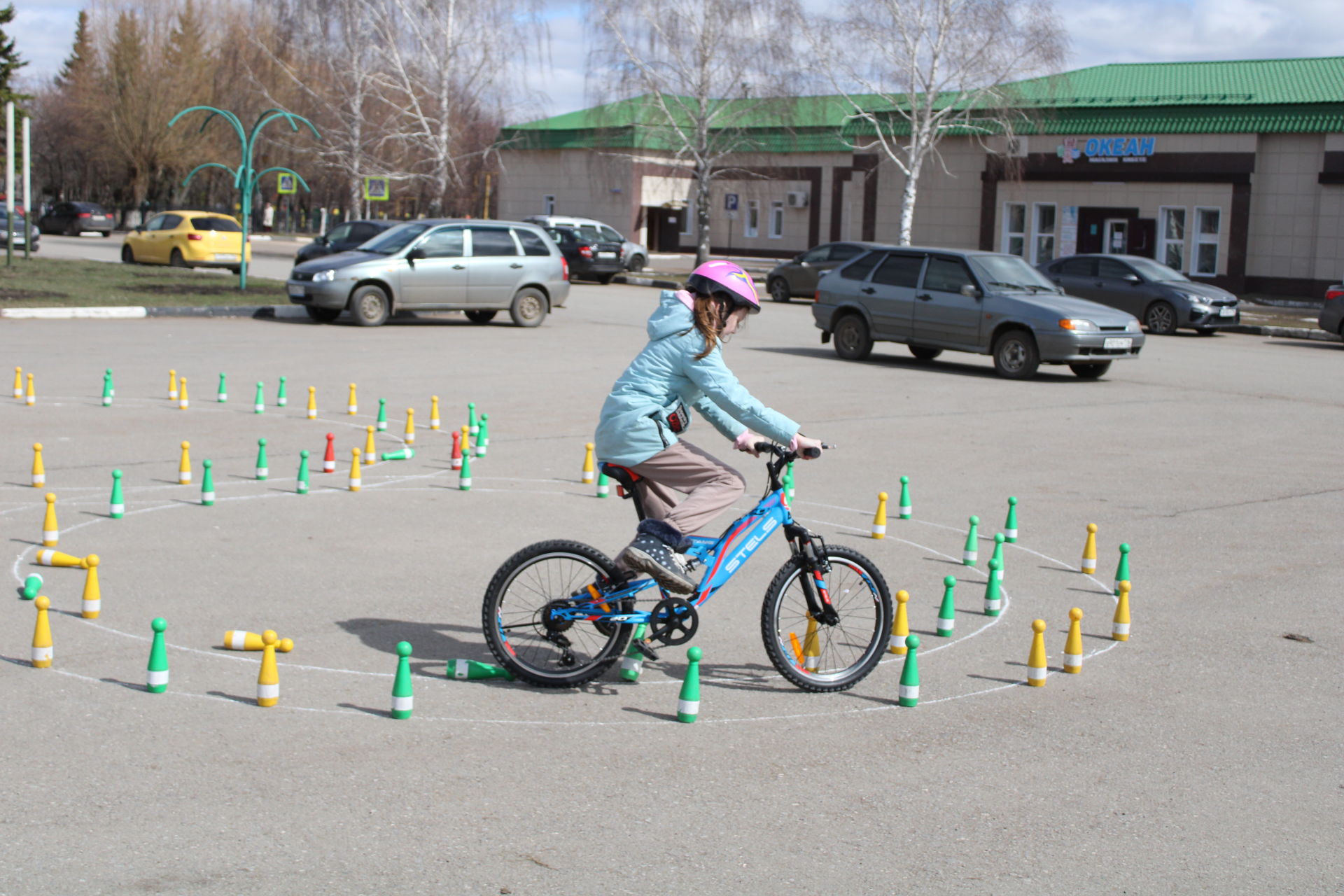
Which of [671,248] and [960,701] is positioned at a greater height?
[671,248]

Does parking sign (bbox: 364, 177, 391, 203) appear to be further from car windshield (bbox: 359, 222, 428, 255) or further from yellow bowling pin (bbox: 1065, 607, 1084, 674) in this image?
yellow bowling pin (bbox: 1065, 607, 1084, 674)

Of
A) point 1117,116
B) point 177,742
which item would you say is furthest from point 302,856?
point 1117,116

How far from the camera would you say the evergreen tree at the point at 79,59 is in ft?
239

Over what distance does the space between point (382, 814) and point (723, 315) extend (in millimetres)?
2465

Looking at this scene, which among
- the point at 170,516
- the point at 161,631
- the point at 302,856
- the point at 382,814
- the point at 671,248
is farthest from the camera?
the point at 671,248

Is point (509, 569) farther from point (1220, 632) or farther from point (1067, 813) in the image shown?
point (1220, 632)

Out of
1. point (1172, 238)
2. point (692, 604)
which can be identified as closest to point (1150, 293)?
point (1172, 238)

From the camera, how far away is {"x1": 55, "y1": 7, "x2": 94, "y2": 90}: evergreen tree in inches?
2872

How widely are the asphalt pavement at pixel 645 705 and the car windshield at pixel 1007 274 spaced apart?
7314mm

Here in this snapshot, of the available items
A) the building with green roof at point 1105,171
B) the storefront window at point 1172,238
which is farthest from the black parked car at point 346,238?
the storefront window at point 1172,238

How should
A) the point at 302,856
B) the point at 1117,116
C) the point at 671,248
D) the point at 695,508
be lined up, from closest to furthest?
the point at 302,856
the point at 695,508
the point at 1117,116
the point at 671,248

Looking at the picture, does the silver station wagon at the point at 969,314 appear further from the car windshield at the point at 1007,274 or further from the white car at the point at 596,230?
the white car at the point at 596,230

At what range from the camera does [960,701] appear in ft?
18.6

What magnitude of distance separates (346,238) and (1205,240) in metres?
24.8
